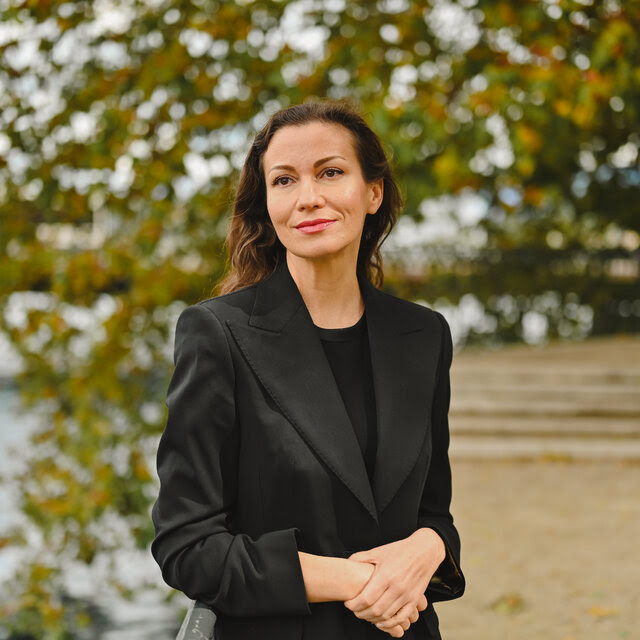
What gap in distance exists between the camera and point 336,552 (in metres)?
1.54

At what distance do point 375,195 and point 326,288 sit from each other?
A: 0.24 m

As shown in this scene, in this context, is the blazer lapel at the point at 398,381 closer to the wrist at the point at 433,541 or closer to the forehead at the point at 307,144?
the wrist at the point at 433,541

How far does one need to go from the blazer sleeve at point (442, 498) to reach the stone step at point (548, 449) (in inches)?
215

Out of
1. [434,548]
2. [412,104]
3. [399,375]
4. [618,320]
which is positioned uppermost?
[412,104]

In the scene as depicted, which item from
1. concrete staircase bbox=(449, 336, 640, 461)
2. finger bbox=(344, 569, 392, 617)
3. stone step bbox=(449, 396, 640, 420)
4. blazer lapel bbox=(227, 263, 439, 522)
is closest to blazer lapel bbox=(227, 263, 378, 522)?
blazer lapel bbox=(227, 263, 439, 522)

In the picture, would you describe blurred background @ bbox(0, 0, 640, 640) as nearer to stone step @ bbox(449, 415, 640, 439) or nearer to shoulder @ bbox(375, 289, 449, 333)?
stone step @ bbox(449, 415, 640, 439)

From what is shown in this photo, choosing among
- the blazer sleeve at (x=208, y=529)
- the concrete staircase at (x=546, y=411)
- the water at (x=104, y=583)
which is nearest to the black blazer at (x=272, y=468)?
the blazer sleeve at (x=208, y=529)

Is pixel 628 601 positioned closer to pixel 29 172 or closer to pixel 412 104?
pixel 412 104

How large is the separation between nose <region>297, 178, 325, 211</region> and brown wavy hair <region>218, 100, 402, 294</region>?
0.12 metres

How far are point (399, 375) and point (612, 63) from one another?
4.30 meters

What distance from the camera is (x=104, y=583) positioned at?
280 inches

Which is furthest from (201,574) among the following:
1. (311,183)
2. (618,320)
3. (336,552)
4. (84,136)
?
(618,320)

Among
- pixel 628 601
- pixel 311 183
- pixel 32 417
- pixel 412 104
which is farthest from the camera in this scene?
pixel 32 417

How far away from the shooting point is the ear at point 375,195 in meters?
1.76
